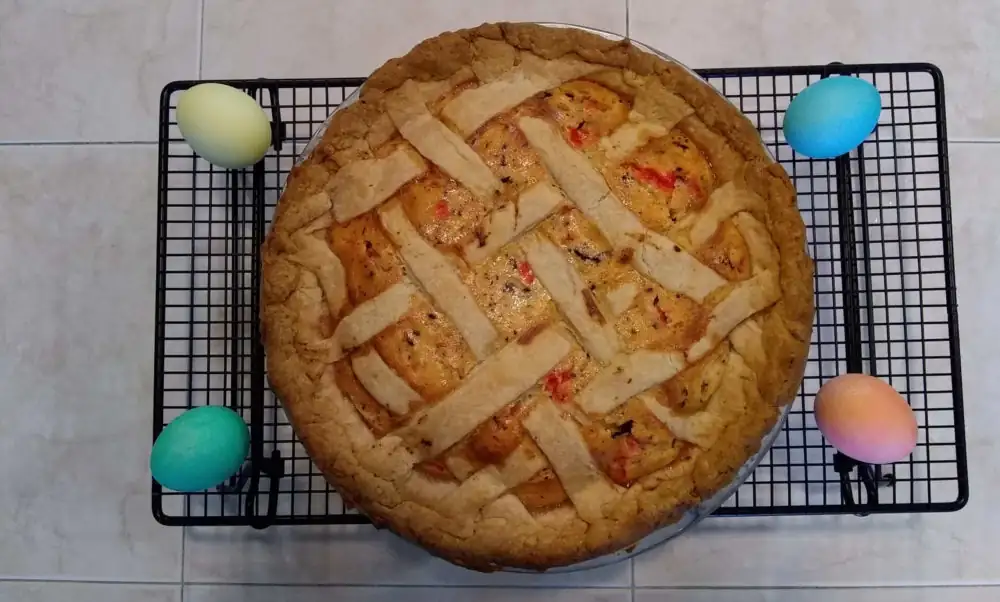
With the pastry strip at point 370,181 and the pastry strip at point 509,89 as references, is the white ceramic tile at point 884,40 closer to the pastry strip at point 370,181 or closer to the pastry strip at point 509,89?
the pastry strip at point 509,89

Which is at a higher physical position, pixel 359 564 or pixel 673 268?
pixel 673 268

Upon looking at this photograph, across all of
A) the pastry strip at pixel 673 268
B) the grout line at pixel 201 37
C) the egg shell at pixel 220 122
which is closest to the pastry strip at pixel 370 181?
the egg shell at pixel 220 122

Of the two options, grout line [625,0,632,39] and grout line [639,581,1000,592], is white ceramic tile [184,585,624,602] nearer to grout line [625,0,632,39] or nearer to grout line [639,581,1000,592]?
grout line [639,581,1000,592]

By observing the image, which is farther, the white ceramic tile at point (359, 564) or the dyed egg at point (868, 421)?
the white ceramic tile at point (359, 564)

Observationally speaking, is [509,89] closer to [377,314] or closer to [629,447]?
[377,314]

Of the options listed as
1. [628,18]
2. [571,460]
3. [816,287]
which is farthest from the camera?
[628,18]

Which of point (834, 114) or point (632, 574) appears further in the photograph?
point (632, 574)

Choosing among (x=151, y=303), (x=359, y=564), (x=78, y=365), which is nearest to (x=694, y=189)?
(x=359, y=564)

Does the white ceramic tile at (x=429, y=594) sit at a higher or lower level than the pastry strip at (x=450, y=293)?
lower

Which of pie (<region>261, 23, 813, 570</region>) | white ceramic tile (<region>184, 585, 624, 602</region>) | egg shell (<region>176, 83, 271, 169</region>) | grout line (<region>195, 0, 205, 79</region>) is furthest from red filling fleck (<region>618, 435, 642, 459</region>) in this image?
grout line (<region>195, 0, 205, 79</region>)
